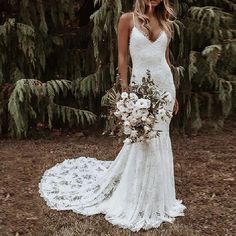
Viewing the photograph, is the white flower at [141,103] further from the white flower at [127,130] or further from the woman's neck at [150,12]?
the woman's neck at [150,12]

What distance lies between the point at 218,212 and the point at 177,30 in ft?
8.91

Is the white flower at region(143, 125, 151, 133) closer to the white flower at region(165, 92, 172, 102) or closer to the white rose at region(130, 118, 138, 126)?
the white rose at region(130, 118, 138, 126)

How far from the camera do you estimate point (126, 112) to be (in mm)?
3836

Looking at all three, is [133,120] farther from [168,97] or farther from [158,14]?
[158,14]

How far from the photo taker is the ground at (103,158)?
13.3ft

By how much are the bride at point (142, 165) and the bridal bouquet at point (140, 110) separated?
22 centimetres

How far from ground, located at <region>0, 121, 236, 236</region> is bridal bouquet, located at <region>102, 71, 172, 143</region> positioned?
77 centimetres

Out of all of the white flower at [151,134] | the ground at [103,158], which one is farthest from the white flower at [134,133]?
the ground at [103,158]

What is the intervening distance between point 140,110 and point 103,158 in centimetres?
212

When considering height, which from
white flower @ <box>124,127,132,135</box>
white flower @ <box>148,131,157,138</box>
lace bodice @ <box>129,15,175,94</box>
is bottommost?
white flower @ <box>148,131,157,138</box>

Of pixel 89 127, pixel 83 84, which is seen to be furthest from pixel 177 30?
pixel 89 127

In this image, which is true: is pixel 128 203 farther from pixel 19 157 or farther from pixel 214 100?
pixel 214 100

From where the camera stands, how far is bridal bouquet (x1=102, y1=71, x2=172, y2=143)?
12.5 ft

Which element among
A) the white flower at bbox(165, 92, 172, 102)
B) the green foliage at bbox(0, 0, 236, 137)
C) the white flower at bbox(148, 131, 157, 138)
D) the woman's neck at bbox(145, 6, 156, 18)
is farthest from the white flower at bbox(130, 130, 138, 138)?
the green foliage at bbox(0, 0, 236, 137)
